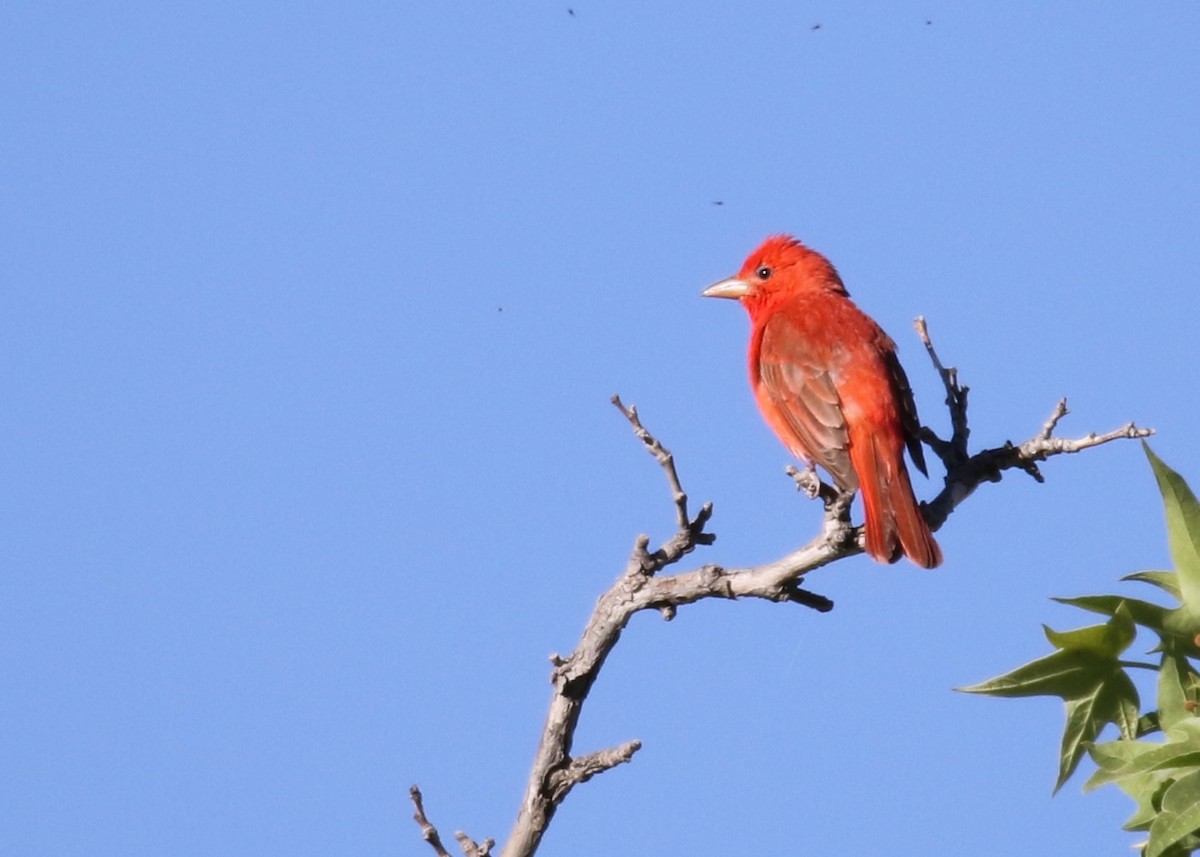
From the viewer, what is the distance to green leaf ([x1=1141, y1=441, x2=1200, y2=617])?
3.50 m

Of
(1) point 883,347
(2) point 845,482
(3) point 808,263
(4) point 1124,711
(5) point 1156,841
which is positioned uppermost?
(3) point 808,263

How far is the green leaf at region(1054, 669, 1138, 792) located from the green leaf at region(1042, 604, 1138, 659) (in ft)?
0.21

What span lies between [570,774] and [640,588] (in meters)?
0.61

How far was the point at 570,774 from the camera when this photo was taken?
4648 millimetres

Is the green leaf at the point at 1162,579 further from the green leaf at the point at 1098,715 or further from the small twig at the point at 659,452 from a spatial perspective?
the small twig at the point at 659,452

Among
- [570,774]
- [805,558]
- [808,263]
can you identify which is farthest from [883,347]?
[570,774]

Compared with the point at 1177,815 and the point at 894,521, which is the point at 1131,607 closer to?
the point at 1177,815

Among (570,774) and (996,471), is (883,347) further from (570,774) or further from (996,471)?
(570,774)

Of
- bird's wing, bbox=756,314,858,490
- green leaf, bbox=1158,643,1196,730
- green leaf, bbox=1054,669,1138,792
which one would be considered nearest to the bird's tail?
bird's wing, bbox=756,314,858,490

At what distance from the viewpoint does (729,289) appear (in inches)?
348

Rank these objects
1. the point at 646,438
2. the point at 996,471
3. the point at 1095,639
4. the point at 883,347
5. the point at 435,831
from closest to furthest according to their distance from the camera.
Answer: the point at 1095,639 < the point at 435,831 < the point at 646,438 < the point at 996,471 < the point at 883,347

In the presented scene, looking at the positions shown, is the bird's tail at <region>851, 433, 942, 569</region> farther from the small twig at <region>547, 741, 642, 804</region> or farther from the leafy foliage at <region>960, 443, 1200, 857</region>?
the leafy foliage at <region>960, 443, 1200, 857</region>

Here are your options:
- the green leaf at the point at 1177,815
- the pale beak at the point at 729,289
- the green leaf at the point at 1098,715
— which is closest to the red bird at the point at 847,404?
the pale beak at the point at 729,289

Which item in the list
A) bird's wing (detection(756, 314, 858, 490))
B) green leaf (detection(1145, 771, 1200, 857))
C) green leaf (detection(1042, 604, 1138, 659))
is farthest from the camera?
bird's wing (detection(756, 314, 858, 490))
